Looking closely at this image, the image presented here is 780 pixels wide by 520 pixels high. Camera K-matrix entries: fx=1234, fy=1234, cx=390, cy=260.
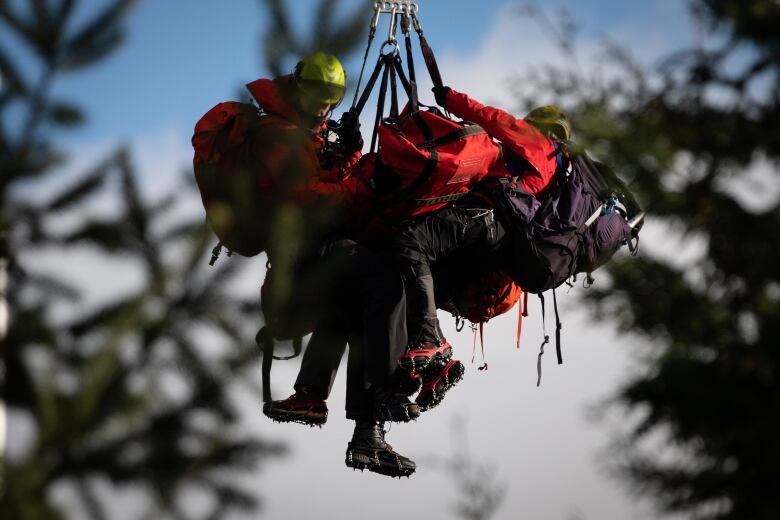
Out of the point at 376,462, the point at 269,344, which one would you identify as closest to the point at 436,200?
the point at 376,462

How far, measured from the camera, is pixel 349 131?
21.6 feet

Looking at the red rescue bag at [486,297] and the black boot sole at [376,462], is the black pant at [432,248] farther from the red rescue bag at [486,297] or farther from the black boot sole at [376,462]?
the black boot sole at [376,462]

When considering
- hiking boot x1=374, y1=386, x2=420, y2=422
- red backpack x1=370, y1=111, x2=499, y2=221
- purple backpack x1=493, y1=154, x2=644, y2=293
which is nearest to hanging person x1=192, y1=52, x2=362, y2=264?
red backpack x1=370, y1=111, x2=499, y2=221

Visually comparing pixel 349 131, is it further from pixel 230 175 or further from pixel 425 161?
pixel 230 175

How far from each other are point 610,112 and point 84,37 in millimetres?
1669

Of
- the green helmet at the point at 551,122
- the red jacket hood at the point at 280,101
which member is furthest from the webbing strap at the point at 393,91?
the red jacket hood at the point at 280,101

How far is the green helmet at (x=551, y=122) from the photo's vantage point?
23.7ft

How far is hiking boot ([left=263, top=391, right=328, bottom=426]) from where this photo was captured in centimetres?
680

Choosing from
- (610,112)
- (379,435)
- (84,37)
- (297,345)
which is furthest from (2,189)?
(379,435)

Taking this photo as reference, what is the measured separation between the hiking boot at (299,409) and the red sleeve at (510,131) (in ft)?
5.52

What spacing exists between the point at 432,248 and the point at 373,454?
1170 mm

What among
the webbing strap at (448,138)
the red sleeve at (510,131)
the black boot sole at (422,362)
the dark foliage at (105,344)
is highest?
the red sleeve at (510,131)

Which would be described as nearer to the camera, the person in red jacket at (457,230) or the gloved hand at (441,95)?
the person in red jacket at (457,230)

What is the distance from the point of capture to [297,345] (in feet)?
13.3
